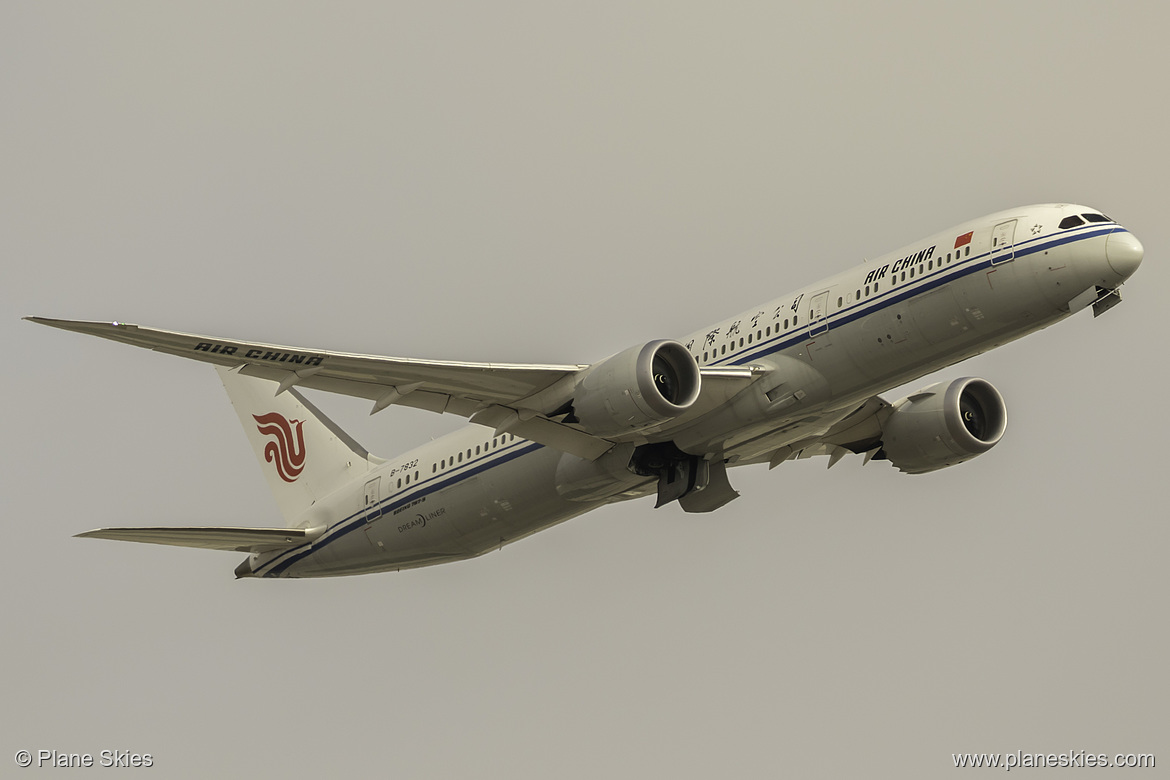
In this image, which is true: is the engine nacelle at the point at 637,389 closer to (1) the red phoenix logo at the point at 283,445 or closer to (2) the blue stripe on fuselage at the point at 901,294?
(2) the blue stripe on fuselage at the point at 901,294

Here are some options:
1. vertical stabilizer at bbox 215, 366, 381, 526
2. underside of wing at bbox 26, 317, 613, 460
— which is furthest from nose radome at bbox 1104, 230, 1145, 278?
vertical stabilizer at bbox 215, 366, 381, 526

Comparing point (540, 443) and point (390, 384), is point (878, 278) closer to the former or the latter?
point (540, 443)

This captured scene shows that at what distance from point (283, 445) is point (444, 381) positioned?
13892 mm

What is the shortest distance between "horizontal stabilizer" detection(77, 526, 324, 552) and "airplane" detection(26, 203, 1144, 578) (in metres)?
0.06

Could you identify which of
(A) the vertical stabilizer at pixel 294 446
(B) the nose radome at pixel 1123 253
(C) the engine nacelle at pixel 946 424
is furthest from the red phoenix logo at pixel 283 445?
(B) the nose radome at pixel 1123 253

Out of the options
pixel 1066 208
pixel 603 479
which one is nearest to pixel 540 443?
pixel 603 479

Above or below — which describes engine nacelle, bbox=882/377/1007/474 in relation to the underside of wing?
below

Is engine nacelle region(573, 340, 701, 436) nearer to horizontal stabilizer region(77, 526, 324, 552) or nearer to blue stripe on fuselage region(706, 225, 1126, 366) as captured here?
blue stripe on fuselage region(706, 225, 1126, 366)

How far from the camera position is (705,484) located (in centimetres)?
3466

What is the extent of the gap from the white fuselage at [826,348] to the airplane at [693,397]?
0.05m

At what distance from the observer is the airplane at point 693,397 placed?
1173 inches

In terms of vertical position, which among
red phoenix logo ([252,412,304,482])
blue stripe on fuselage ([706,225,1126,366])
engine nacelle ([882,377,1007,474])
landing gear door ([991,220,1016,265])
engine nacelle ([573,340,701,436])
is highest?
red phoenix logo ([252,412,304,482])

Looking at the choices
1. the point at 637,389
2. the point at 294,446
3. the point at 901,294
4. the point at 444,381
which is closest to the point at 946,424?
the point at 901,294

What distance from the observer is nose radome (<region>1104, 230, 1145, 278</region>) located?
2914 cm
